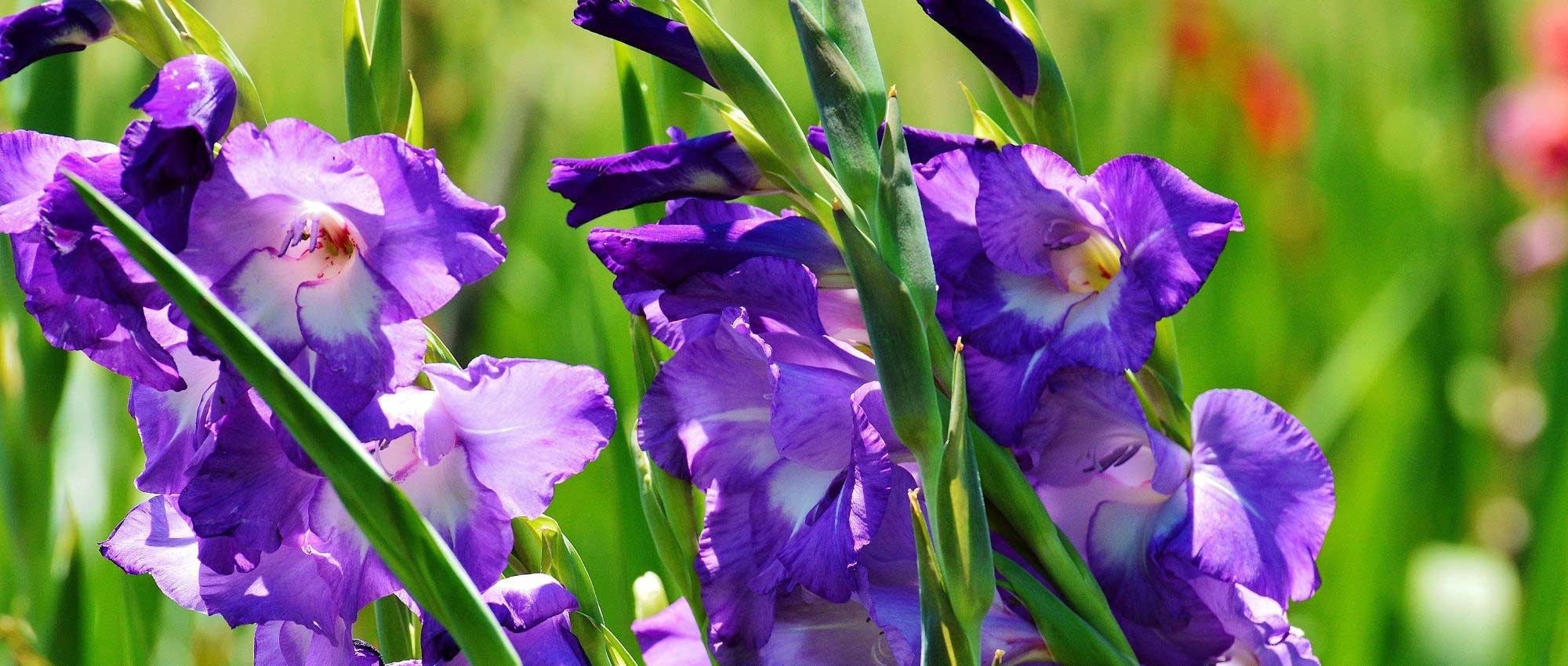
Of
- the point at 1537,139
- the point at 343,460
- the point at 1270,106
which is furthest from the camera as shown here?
the point at 1270,106

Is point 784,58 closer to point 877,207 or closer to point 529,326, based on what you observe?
point 529,326

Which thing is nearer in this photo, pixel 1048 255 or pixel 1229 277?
pixel 1048 255

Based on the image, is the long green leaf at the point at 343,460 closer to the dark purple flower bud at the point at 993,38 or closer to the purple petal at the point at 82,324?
the purple petal at the point at 82,324

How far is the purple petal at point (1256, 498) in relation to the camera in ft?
0.92

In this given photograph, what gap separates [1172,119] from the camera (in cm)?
150

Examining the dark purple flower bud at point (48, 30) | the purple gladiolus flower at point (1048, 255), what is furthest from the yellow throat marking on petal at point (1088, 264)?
the dark purple flower bud at point (48, 30)

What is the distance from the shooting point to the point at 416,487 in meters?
0.28

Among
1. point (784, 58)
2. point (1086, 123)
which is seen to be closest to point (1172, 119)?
point (1086, 123)

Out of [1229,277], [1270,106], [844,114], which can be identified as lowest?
[1229,277]

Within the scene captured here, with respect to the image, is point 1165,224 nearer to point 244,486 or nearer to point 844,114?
point 844,114

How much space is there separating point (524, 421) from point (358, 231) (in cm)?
5

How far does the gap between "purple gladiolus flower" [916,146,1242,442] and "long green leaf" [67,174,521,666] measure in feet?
0.37

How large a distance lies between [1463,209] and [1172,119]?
0.34 m

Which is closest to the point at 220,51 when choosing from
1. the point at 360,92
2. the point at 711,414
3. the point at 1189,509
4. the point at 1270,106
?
the point at 360,92
